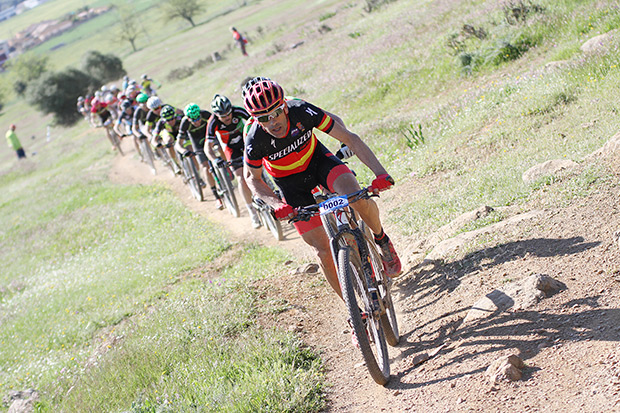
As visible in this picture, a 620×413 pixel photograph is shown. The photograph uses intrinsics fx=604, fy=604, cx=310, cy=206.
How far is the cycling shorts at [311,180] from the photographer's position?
20.1 feet

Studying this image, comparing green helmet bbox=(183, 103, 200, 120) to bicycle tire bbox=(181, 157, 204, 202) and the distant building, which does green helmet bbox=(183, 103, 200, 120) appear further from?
the distant building

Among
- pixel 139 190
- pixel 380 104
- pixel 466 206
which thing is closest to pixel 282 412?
pixel 466 206

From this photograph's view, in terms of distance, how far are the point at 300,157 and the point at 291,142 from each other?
0.71 feet

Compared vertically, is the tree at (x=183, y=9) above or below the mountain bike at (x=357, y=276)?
above

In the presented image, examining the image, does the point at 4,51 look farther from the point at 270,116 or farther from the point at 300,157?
the point at 270,116

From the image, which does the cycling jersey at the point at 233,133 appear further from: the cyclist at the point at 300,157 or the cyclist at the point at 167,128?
the cyclist at the point at 300,157

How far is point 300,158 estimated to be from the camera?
6203 millimetres

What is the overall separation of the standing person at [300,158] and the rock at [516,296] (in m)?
1.20

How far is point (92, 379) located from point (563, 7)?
1300cm

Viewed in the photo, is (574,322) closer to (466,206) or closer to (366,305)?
(366,305)

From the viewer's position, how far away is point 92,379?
760 cm

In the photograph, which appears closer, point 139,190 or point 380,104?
point 380,104

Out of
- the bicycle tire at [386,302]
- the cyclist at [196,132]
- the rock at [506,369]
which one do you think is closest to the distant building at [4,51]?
the cyclist at [196,132]

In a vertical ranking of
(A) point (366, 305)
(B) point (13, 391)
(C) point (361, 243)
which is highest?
(C) point (361, 243)
